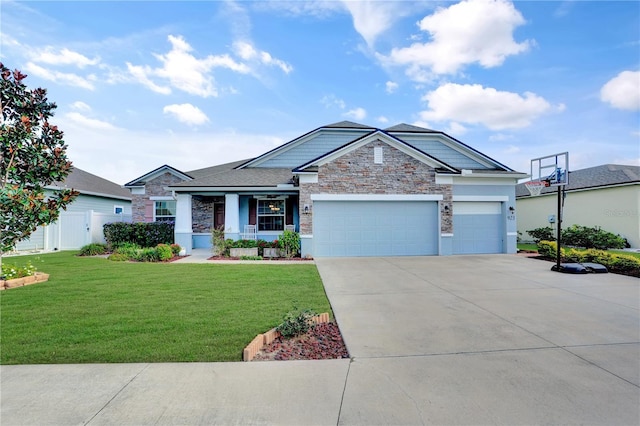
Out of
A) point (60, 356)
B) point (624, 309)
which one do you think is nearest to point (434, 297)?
point (624, 309)

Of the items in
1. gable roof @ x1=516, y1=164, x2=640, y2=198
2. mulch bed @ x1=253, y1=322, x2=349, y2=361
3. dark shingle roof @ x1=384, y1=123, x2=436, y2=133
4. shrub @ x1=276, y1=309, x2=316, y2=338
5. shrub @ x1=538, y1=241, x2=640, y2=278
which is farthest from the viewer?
dark shingle roof @ x1=384, y1=123, x2=436, y2=133

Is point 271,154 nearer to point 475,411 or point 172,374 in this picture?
point 172,374

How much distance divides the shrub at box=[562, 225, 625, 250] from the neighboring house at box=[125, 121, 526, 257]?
584 centimetres

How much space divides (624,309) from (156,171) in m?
18.9

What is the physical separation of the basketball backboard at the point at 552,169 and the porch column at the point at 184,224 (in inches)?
589

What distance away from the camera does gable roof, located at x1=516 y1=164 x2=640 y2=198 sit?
16172mm

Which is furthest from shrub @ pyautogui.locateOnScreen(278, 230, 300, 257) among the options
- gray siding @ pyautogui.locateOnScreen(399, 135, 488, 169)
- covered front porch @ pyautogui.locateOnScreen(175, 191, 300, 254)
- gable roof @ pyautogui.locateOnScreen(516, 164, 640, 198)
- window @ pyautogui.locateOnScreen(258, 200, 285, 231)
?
gable roof @ pyautogui.locateOnScreen(516, 164, 640, 198)

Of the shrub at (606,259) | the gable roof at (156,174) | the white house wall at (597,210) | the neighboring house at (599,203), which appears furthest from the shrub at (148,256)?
the white house wall at (597,210)

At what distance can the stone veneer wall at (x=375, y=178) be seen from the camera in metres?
13.0

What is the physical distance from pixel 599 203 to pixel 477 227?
923 cm

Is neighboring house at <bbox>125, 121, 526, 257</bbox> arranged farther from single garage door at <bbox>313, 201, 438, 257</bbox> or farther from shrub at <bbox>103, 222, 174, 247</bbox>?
shrub at <bbox>103, 222, 174, 247</bbox>

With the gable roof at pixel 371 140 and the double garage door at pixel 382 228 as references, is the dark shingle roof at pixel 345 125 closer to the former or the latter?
the gable roof at pixel 371 140

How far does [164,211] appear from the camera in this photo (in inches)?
674

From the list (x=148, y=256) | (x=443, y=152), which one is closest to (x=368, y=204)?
(x=443, y=152)
